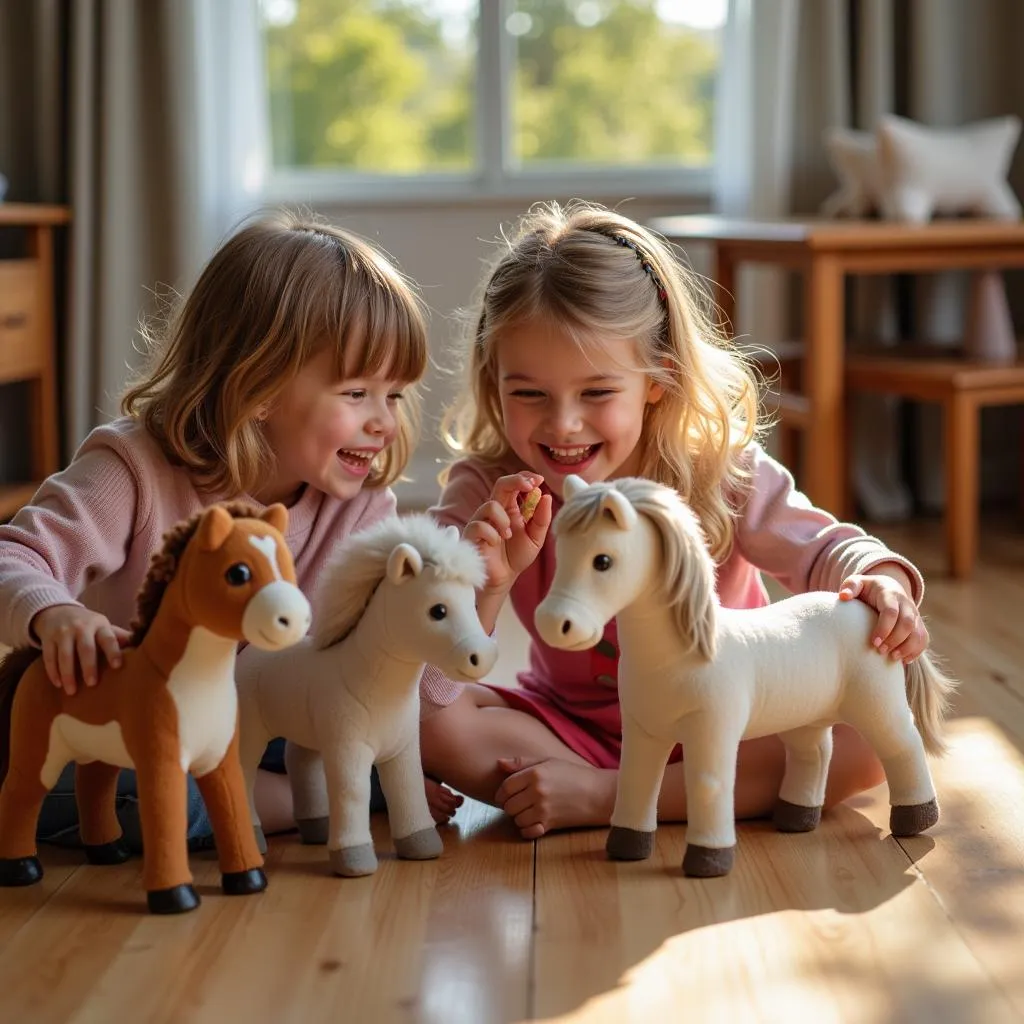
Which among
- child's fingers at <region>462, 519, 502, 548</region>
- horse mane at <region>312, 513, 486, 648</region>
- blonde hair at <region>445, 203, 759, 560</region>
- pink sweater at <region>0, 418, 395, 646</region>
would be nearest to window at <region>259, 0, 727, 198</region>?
blonde hair at <region>445, 203, 759, 560</region>

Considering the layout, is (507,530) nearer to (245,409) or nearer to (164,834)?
(245,409)

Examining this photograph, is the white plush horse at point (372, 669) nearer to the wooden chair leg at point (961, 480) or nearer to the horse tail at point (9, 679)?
the horse tail at point (9, 679)

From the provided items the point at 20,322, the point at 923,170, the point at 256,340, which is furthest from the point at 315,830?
the point at 923,170

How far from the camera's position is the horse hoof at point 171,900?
118cm

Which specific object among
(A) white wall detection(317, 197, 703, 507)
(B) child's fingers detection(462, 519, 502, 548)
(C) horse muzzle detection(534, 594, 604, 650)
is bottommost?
(C) horse muzzle detection(534, 594, 604, 650)

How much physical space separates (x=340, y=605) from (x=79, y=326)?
7.40 feet

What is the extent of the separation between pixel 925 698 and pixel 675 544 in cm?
36

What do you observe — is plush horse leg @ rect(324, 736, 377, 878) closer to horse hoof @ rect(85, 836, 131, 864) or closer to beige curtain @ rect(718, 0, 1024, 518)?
horse hoof @ rect(85, 836, 131, 864)

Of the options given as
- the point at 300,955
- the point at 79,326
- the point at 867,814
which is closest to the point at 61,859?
the point at 300,955

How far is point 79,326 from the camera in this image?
330 cm

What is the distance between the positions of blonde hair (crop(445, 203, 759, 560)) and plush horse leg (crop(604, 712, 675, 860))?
31 centimetres

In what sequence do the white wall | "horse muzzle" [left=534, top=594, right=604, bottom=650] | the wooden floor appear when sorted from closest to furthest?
the wooden floor < "horse muzzle" [left=534, top=594, right=604, bottom=650] < the white wall

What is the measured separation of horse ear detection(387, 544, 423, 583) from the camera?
1199mm

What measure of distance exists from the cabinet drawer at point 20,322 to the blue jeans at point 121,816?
174 cm
